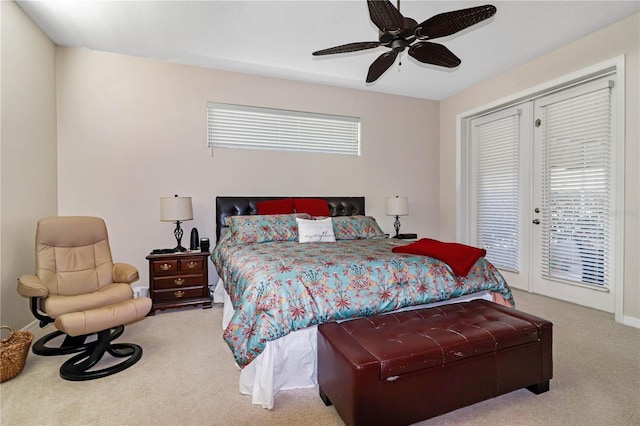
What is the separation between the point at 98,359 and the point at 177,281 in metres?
1.21

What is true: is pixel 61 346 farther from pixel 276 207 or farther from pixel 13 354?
pixel 276 207

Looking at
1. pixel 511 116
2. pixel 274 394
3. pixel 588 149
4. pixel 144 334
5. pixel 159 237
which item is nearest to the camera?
pixel 274 394

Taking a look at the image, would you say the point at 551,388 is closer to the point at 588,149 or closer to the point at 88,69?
the point at 588,149

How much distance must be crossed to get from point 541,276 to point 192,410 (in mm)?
4076

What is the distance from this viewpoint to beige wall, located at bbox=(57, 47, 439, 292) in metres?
3.56

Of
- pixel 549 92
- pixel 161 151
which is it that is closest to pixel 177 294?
pixel 161 151

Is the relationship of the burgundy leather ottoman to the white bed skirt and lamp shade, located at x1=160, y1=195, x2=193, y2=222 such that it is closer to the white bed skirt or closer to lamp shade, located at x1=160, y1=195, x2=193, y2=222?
the white bed skirt

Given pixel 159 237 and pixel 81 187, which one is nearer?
pixel 81 187

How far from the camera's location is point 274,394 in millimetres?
1903

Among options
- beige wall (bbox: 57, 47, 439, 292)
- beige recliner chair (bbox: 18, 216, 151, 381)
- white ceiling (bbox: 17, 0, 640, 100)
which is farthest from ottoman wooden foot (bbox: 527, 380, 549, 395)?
beige wall (bbox: 57, 47, 439, 292)

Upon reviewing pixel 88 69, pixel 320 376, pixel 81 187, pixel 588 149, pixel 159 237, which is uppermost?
pixel 88 69

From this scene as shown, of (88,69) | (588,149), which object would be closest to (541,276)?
(588,149)

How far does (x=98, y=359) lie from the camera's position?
7.36 ft

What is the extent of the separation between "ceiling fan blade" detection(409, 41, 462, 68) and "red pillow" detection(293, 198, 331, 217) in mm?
2131
